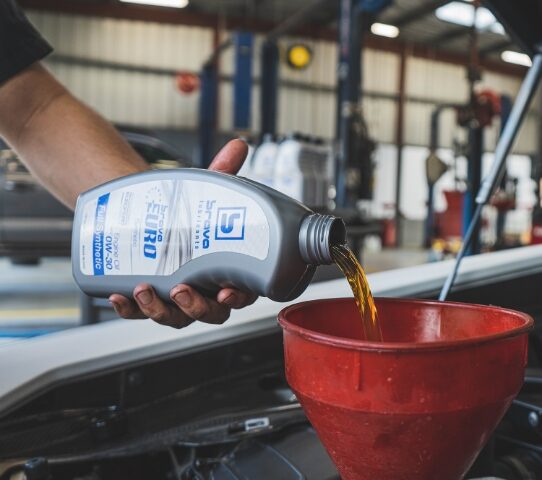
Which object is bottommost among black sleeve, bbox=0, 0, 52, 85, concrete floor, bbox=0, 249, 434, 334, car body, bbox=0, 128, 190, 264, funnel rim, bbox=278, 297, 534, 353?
concrete floor, bbox=0, 249, 434, 334

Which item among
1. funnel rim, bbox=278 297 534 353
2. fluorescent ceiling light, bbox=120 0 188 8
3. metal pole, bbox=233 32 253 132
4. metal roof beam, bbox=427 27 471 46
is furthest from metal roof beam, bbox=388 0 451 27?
funnel rim, bbox=278 297 534 353

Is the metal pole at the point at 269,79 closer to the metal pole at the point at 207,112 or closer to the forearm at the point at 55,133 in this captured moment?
the metal pole at the point at 207,112

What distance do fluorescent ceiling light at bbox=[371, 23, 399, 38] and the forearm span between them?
1172cm

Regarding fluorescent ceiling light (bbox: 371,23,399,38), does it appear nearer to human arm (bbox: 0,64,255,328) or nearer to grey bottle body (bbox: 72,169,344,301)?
human arm (bbox: 0,64,255,328)

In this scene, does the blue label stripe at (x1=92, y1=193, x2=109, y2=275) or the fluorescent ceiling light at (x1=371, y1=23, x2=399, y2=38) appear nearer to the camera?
→ the blue label stripe at (x1=92, y1=193, x2=109, y2=275)

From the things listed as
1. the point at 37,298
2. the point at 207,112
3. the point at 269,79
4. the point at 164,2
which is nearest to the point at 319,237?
the point at 37,298

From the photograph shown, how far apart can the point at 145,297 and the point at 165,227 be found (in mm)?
91

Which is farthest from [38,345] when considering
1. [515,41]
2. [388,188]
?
[388,188]

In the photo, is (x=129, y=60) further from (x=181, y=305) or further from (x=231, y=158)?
(x=181, y=305)

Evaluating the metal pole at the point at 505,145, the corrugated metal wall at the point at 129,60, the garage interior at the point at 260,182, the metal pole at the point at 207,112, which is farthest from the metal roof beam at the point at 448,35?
the metal pole at the point at 505,145

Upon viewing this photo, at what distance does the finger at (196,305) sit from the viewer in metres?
0.67

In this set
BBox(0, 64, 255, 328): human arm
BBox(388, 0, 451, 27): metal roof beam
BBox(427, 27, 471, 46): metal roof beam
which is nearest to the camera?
BBox(0, 64, 255, 328): human arm

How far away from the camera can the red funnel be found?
0.41 metres

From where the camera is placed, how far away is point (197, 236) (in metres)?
0.64
